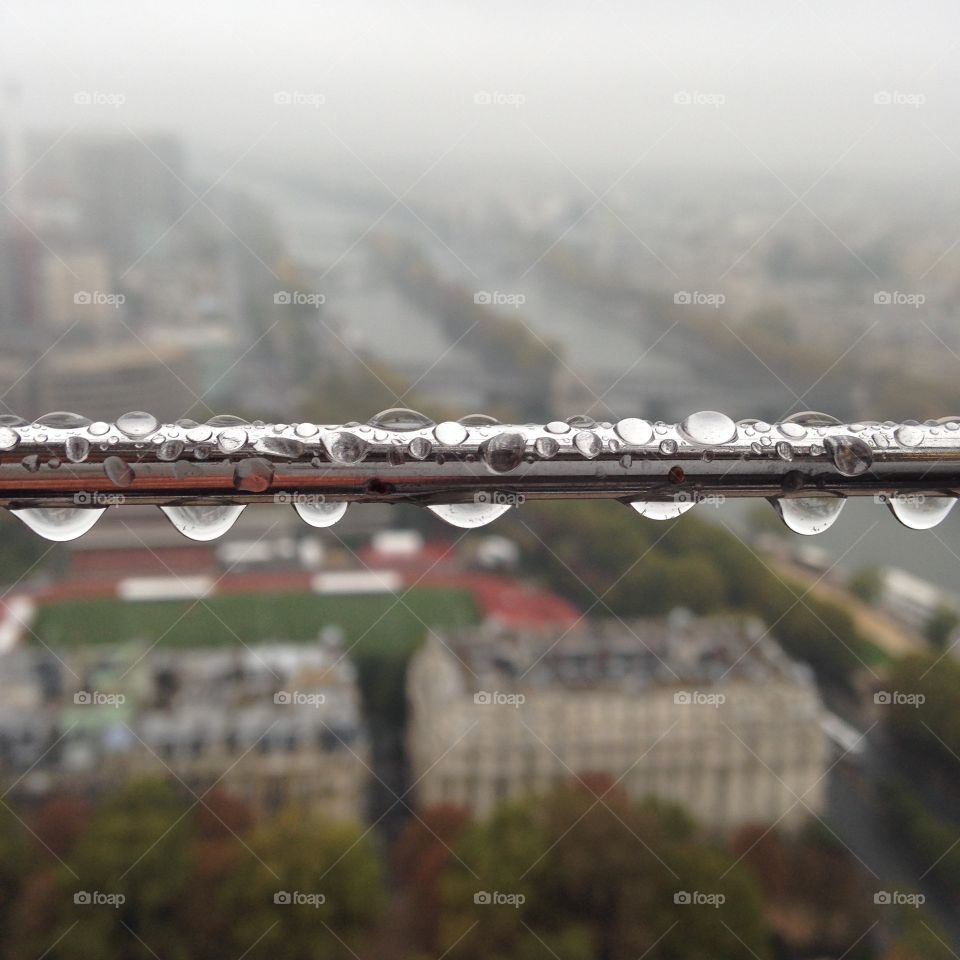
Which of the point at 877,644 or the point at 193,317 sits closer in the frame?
the point at 877,644

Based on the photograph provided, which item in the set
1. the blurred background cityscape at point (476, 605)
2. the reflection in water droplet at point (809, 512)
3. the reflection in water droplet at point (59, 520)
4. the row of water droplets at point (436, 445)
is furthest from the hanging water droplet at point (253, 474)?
the blurred background cityscape at point (476, 605)

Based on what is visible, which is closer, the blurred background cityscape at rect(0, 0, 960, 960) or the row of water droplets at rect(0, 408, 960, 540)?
the row of water droplets at rect(0, 408, 960, 540)

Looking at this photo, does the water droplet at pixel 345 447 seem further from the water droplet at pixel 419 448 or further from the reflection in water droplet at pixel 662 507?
the reflection in water droplet at pixel 662 507

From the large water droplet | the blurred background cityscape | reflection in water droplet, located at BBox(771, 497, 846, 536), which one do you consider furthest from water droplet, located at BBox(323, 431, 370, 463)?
the blurred background cityscape

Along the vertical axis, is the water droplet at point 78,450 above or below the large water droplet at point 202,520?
above

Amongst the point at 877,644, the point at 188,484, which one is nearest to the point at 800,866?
the point at 877,644

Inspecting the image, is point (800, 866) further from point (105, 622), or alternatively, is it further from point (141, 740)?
point (105, 622)

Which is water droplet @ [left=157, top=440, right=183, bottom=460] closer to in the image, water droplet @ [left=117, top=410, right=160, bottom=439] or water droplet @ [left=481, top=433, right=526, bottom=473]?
water droplet @ [left=117, top=410, right=160, bottom=439]
